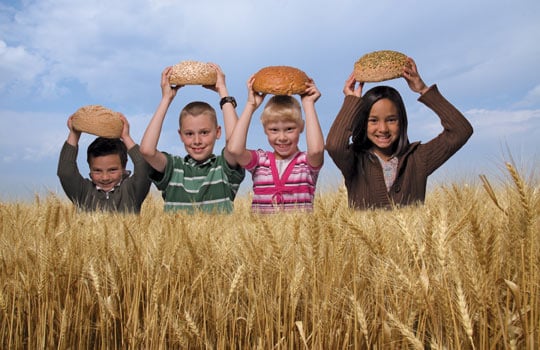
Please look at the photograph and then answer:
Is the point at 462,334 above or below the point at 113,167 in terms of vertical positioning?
below

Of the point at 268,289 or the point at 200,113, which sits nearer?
the point at 268,289

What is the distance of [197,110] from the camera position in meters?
3.84

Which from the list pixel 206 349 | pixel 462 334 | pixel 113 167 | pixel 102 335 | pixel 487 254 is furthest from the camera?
pixel 113 167

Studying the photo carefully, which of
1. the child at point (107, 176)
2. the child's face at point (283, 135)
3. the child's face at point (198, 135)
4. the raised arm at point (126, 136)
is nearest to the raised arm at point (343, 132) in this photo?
the child's face at point (283, 135)

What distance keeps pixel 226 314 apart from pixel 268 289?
0.19 m

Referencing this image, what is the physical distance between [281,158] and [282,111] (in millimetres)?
334

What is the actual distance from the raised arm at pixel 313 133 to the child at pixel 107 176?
51.0 inches

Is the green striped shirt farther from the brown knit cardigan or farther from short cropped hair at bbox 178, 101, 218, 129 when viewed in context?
the brown knit cardigan

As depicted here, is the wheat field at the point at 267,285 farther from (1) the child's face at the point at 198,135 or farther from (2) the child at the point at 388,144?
(1) the child's face at the point at 198,135

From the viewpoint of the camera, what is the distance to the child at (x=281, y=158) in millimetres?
3518

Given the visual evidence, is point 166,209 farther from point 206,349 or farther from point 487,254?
point 487,254

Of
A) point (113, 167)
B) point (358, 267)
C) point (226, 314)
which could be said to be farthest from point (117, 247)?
point (113, 167)

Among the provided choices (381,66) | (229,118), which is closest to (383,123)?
(381,66)

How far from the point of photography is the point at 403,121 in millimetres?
3637
